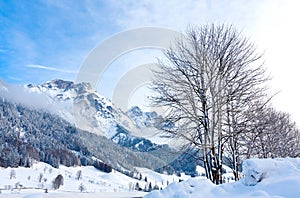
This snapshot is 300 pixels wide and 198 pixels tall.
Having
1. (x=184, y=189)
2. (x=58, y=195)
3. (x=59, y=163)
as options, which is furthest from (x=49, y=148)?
(x=184, y=189)

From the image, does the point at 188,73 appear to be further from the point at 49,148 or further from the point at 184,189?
the point at 49,148

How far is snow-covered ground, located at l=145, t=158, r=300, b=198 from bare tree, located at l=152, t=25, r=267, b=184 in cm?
377

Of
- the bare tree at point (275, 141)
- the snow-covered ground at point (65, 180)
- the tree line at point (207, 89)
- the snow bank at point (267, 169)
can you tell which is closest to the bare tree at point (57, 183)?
the snow-covered ground at point (65, 180)

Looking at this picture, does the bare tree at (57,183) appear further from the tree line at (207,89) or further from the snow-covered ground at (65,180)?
the tree line at (207,89)

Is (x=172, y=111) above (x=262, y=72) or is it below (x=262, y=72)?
below

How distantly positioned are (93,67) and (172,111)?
449 cm

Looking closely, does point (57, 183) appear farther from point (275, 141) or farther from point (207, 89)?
point (207, 89)

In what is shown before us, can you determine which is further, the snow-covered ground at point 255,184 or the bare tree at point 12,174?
the bare tree at point 12,174

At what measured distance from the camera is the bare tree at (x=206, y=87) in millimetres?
9180

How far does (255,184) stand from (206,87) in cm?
510

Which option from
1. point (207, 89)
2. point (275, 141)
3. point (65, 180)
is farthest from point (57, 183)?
point (207, 89)

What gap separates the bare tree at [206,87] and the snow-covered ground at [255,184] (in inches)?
148

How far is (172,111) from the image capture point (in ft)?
32.8

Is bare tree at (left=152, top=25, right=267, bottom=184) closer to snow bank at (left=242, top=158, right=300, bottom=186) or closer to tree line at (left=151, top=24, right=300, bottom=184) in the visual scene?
tree line at (left=151, top=24, right=300, bottom=184)
